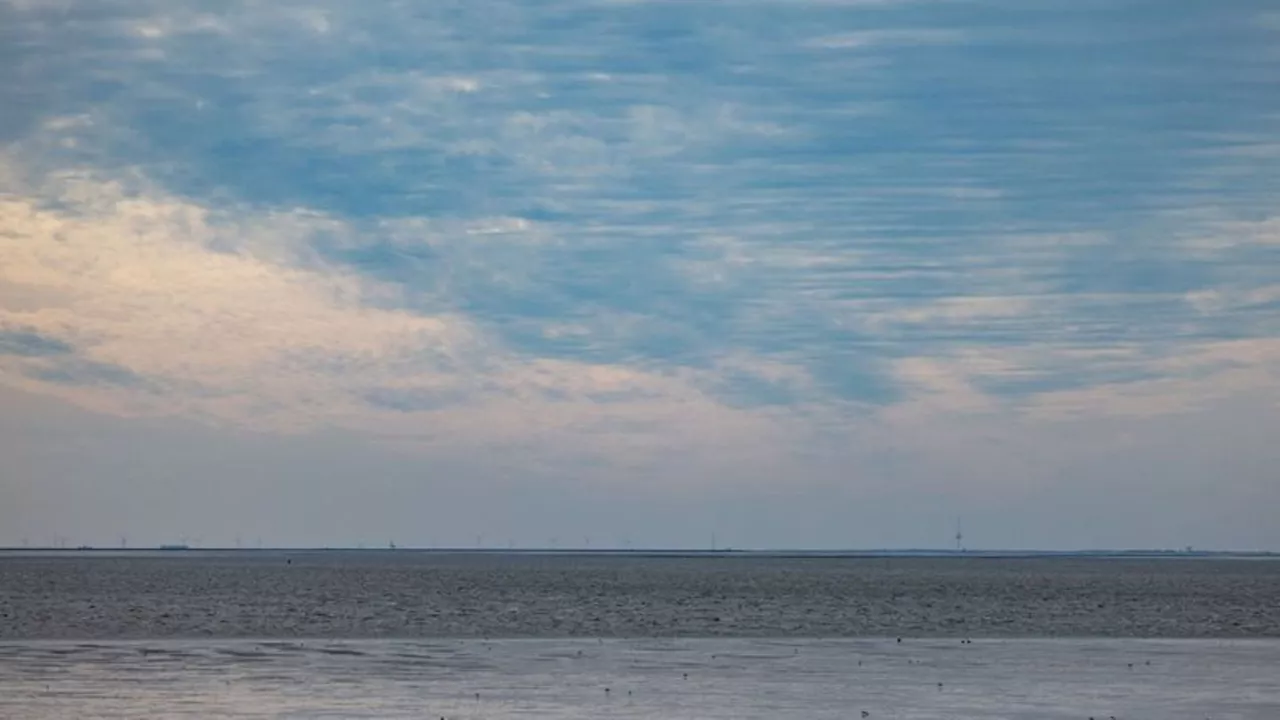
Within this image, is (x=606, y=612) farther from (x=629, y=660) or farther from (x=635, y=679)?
(x=635, y=679)

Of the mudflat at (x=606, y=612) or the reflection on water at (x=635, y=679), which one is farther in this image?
the mudflat at (x=606, y=612)

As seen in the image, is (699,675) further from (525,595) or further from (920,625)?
(525,595)

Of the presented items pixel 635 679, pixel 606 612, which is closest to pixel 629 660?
pixel 635 679

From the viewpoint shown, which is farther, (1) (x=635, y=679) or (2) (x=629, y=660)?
(2) (x=629, y=660)

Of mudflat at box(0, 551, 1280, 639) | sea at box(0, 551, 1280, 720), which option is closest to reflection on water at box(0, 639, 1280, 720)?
sea at box(0, 551, 1280, 720)

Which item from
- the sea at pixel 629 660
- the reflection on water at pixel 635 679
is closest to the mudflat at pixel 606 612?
the sea at pixel 629 660

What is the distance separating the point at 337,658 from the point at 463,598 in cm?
5690

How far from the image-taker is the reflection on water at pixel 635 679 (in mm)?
40125

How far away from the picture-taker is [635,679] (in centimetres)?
4803

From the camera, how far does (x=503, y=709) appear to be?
39812mm

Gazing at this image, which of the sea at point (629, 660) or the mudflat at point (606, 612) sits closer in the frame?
the sea at point (629, 660)

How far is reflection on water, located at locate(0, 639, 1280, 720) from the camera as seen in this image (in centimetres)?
4012

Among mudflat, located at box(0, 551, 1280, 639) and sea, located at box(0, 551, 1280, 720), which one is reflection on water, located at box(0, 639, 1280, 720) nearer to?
sea, located at box(0, 551, 1280, 720)

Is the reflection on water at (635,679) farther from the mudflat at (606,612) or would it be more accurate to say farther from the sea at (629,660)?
the mudflat at (606,612)
